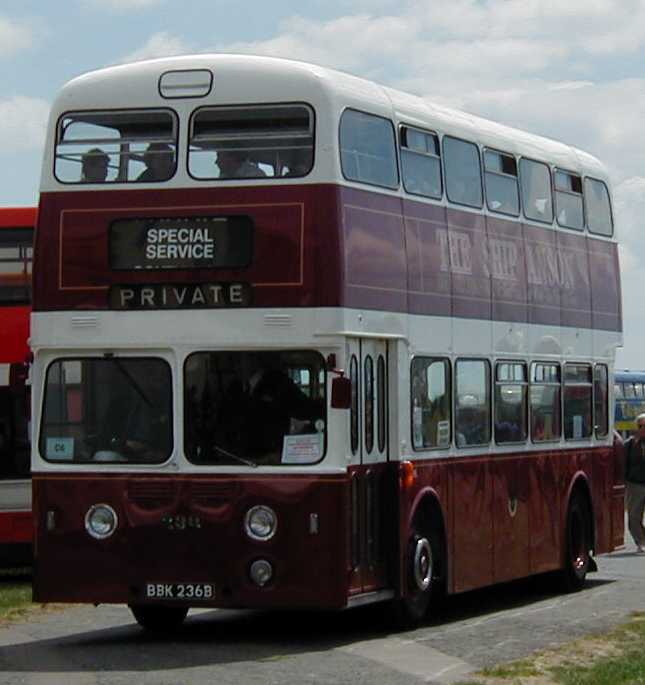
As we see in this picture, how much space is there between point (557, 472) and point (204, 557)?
6.83 m

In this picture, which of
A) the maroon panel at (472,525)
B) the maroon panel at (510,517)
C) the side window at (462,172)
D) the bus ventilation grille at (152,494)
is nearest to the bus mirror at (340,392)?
the bus ventilation grille at (152,494)

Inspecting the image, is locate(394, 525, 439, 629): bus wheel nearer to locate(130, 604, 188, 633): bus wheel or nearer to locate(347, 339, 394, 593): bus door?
locate(347, 339, 394, 593): bus door

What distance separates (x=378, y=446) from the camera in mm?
18500

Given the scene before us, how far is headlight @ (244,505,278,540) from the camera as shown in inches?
688

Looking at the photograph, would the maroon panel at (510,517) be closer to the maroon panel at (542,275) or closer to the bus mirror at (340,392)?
the maroon panel at (542,275)

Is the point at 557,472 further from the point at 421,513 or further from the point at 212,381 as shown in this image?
the point at 212,381

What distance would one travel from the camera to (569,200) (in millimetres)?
24281

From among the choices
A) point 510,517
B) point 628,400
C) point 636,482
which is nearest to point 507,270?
point 510,517

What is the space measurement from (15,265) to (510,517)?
8.27 meters

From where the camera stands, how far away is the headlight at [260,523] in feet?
57.3

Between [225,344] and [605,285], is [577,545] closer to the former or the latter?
[605,285]

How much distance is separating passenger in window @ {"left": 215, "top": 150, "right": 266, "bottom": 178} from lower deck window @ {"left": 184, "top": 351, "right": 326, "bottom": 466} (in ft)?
4.57

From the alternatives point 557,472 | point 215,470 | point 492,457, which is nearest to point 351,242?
point 215,470

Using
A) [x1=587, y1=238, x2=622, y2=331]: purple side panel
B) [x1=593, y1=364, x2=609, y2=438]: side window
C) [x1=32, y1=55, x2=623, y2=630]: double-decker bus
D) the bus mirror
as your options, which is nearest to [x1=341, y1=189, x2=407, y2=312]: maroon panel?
[x1=32, y1=55, x2=623, y2=630]: double-decker bus
